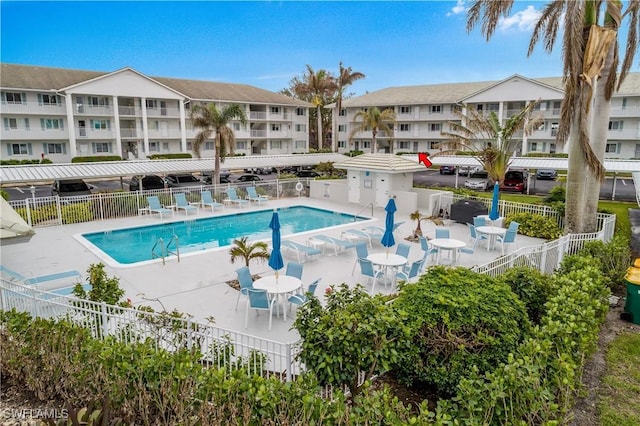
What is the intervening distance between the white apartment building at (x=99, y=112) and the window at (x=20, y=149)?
8 cm

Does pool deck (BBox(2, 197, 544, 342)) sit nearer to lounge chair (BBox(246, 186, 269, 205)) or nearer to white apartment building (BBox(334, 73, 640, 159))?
lounge chair (BBox(246, 186, 269, 205))

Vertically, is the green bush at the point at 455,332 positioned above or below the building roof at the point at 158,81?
below

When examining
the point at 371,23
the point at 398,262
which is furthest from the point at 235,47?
the point at 398,262

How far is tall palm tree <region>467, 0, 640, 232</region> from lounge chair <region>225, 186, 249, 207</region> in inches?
619

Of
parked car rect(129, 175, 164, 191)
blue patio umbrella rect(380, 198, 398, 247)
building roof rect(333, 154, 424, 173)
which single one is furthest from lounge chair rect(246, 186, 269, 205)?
blue patio umbrella rect(380, 198, 398, 247)

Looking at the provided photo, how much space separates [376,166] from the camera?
24.0 metres

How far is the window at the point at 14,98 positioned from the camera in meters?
40.9

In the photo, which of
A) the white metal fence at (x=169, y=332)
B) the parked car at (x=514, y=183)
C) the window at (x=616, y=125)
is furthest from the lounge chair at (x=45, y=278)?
the window at (x=616, y=125)

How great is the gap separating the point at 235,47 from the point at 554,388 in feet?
209

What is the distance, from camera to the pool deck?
10320mm

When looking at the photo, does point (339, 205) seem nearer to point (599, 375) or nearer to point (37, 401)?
point (599, 375)

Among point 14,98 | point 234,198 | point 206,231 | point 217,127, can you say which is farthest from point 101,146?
point 206,231

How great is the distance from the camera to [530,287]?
28.3ft

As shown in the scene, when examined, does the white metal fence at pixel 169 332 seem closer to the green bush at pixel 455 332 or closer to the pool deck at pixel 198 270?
the pool deck at pixel 198 270
